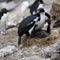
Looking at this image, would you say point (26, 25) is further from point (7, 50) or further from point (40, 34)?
point (7, 50)

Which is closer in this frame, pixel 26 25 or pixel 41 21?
pixel 26 25

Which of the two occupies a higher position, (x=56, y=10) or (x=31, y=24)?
(x=56, y=10)

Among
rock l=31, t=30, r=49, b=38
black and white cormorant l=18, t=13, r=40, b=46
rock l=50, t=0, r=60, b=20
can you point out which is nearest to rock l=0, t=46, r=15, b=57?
black and white cormorant l=18, t=13, r=40, b=46

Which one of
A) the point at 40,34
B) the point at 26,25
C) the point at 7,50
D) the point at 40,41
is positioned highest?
the point at 26,25

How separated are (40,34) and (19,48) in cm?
71

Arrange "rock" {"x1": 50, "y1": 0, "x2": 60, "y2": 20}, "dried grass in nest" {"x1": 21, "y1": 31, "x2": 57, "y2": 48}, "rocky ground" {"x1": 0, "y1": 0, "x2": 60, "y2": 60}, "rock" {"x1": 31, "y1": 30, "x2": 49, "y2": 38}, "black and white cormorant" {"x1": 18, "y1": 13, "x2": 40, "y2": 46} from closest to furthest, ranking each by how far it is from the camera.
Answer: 1. "rocky ground" {"x1": 0, "y1": 0, "x2": 60, "y2": 60}
2. "dried grass in nest" {"x1": 21, "y1": 31, "x2": 57, "y2": 48}
3. "black and white cormorant" {"x1": 18, "y1": 13, "x2": 40, "y2": 46}
4. "rock" {"x1": 31, "y1": 30, "x2": 49, "y2": 38}
5. "rock" {"x1": 50, "y1": 0, "x2": 60, "y2": 20}

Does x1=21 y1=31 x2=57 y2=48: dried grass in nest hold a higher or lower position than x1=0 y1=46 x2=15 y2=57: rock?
higher

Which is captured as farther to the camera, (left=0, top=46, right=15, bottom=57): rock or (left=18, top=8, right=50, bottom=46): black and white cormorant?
(left=18, top=8, right=50, bottom=46): black and white cormorant

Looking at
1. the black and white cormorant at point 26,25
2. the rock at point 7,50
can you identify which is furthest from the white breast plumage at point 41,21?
the rock at point 7,50

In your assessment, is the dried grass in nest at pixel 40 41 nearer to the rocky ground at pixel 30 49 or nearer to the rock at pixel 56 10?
the rocky ground at pixel 30 49

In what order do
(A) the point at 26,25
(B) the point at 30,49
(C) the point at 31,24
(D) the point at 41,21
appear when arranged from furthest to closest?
(D) the point at 41,21, (C) the point at 31,24, (A) the point at 26,25, (B) the point at 30,49

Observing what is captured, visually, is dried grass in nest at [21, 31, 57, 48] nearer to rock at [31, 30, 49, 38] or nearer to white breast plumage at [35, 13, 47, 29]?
rock at [31, 30, 49, 38]

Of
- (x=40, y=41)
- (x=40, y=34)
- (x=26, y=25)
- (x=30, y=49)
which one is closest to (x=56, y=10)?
(x=40, y=34)

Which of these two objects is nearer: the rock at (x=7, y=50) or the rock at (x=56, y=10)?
the rock at (x=7, y=50)
